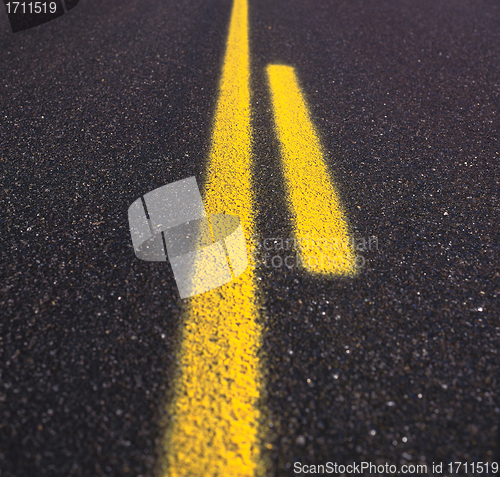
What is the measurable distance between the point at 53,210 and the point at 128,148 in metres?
0.58

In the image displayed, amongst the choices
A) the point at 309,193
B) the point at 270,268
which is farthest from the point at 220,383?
the point at 309,193

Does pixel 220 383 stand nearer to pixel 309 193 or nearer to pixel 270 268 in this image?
pixel 270 268

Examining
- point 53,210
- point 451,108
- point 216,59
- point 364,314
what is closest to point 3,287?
point 53,210

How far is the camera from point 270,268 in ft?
5.00

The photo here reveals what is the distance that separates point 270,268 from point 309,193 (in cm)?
53

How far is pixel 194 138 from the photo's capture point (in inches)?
86.4

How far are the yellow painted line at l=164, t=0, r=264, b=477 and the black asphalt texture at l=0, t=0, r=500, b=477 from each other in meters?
0.05

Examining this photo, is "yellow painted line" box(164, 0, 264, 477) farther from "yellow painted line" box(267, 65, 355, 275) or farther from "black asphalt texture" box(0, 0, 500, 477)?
"yellow painted line" box(267, 65, 355, 275)

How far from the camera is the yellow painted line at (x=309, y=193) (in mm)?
1580

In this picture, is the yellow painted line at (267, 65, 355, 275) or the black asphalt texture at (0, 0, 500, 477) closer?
the black asphalt texture at (0, 0, 500, 477)

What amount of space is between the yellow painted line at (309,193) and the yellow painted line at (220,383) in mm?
239

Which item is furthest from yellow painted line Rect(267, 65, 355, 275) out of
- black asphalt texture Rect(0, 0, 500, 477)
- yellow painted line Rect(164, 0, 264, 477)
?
yellow painted line Rect(164, 0, 264, 477)

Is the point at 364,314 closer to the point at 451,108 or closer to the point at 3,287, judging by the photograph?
the point at 3,287

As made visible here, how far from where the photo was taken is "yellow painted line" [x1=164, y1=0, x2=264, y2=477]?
102cm
